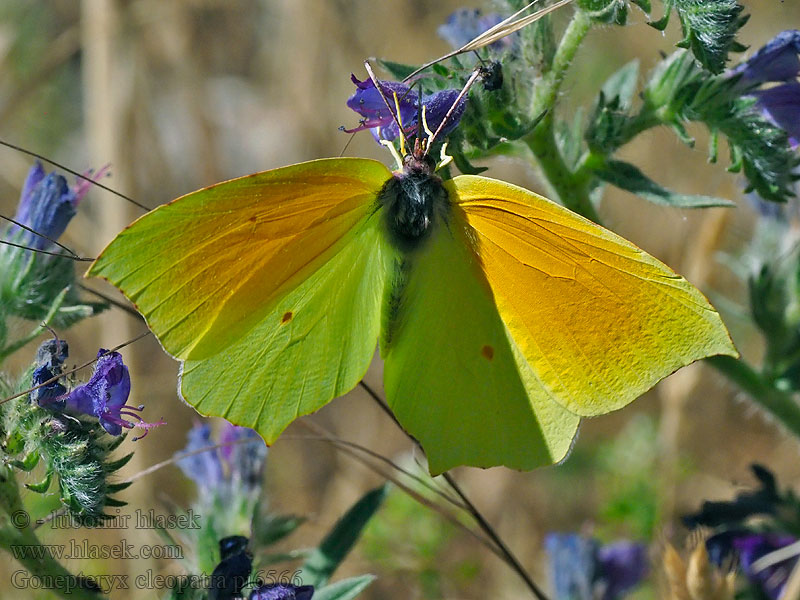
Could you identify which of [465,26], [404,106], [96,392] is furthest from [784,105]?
[96,392]

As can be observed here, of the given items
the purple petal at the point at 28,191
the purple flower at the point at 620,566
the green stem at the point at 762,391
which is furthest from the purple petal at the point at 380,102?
the purple flower at the point at 620,566

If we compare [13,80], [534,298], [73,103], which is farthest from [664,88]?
[73,103]

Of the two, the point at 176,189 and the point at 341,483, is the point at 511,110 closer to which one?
the point at 341,483

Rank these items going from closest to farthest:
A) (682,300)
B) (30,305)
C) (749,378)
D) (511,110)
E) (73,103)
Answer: (682,300) < (511,110) < (30,305) < (749,378) < (73,103)

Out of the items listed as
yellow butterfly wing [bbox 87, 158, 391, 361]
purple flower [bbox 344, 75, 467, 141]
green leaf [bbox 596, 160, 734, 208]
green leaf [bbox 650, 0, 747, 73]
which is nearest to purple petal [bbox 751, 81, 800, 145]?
green leaf [bbox 596, 160, 734, 208]

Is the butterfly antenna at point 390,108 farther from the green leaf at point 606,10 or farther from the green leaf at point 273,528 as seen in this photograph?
the green leaf at point 273,528

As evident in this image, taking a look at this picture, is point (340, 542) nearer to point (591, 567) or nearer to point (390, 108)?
point (591, 567)
